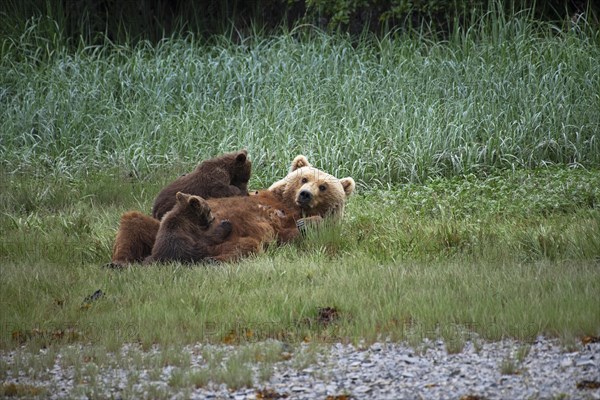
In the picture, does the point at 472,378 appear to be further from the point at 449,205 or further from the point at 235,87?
the point at 235,87

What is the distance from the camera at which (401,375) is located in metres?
4.72

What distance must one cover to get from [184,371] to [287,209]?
3.39m

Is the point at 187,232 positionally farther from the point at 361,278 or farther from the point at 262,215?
the point at 361,278

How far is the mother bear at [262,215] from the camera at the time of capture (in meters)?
7.42

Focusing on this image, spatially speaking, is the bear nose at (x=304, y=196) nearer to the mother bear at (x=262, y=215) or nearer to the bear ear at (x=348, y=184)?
the mother bear at (x=262, y=215)

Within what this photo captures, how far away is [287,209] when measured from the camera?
808 cm

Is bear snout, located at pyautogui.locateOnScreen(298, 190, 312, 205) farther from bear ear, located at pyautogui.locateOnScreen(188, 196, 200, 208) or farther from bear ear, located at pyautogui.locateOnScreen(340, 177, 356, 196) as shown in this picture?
bear ear, located at pyautogui.locateOnScreen(188, 196, 200, 208)

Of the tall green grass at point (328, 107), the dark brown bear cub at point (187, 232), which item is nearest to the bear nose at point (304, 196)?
the dark brown bear cub at point (187, 232)

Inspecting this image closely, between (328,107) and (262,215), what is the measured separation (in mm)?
5093

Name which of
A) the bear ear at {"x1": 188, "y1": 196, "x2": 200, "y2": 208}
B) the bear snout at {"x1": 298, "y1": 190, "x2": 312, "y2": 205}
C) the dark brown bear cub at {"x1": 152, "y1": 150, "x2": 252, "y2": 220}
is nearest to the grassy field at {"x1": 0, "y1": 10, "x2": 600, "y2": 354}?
the bear snout at {"x1": 298, "y1": 190, "x2": 312, "y2": 205}

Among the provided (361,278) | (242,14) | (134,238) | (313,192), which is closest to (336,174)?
(313,192)

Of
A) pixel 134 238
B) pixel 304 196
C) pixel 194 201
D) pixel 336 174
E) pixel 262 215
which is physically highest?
pixel 194 201

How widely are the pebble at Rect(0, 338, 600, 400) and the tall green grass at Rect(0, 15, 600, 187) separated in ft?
18.2

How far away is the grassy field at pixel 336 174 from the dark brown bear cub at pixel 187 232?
0.69ft
